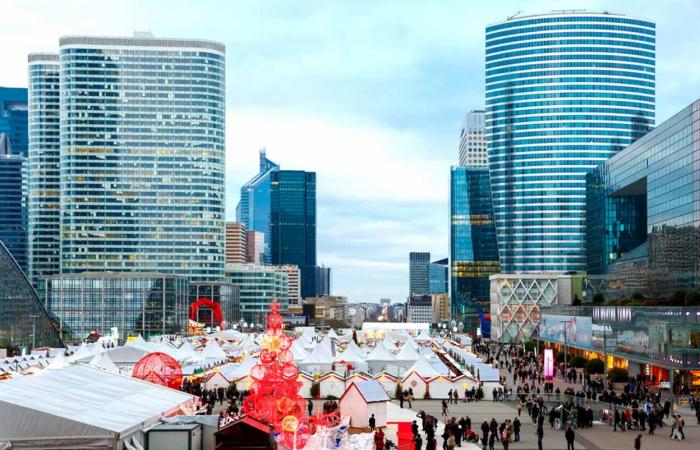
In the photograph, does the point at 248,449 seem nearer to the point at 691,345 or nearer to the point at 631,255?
the point at 691,345

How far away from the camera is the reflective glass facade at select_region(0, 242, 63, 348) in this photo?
93.9 m

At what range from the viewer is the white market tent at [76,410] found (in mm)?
24719

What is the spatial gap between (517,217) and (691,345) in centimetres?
13488

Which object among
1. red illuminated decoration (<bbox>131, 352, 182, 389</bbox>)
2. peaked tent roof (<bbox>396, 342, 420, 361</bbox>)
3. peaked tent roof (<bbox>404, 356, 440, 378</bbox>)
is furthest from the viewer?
peaked tent roof (<bbox>396, 342, 420, 361</bbox>)

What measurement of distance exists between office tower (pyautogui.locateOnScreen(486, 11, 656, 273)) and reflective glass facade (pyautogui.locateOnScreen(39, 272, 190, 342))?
7306 centimetres

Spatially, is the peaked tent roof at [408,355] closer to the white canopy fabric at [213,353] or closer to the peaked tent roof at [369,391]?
the white canopy fabric at [213,353]

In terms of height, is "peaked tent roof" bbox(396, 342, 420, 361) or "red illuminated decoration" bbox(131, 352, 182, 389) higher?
"red illuminated decoration" bbox(131, 352, 182, 389)

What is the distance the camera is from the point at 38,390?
92.1 feet

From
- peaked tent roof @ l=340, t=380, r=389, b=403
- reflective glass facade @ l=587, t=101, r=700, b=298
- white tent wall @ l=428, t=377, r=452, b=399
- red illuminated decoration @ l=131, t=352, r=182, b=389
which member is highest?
reflective glass facade @ l=587, t=101, r=700, b=298

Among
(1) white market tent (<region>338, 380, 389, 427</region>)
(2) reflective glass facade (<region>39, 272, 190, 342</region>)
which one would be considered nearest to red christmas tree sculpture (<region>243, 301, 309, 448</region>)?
(1) white market tent (<region>338, 380, 389, 427</region>)

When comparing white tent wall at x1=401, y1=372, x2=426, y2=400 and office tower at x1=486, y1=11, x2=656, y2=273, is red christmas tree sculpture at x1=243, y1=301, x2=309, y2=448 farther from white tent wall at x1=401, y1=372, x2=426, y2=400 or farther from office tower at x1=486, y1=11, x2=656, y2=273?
office tower at x1=486, y1=11, x2=656, y2=273

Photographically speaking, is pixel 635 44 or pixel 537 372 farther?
pixel 635 44

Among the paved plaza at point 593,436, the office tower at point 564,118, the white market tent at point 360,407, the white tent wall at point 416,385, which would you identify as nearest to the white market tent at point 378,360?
the white tent wall at point 416,385

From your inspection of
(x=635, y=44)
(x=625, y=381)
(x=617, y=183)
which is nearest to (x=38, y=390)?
(x=625, y=381)
